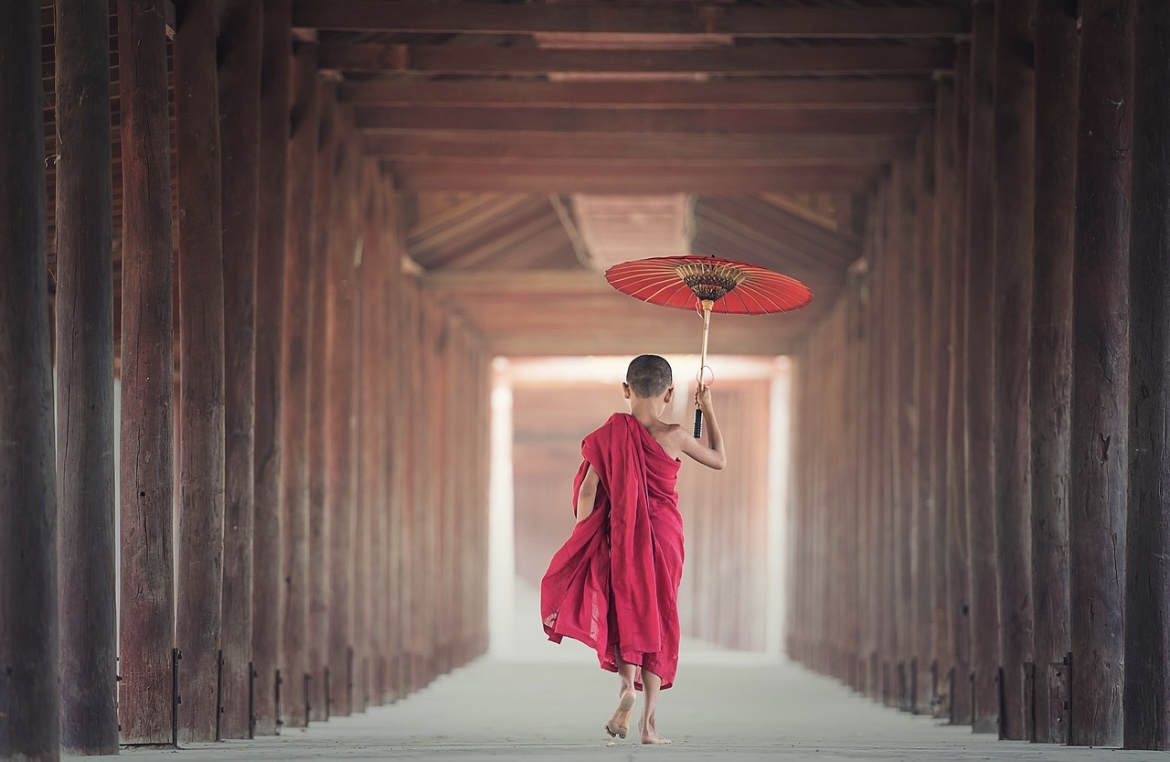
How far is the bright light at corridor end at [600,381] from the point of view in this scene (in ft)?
83.0

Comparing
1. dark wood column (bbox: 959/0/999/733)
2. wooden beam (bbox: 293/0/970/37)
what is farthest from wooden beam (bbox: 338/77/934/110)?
dark wood column (bbox: 959/0/999/733)

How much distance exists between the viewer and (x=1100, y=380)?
7582 mm

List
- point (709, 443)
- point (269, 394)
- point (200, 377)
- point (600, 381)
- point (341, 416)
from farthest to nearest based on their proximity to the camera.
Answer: point (600, 381) → point (341, 416) → point (269, 394) → point (200, 377) → point (709, 443)

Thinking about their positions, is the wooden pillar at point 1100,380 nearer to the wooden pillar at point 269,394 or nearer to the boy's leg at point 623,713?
the boy's leg at point 623,713

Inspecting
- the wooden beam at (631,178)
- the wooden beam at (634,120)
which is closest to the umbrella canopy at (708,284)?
the wooden beam at (634,120)

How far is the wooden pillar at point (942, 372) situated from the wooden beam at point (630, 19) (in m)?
1.04

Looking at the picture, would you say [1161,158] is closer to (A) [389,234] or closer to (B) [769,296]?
(B) [769,296]

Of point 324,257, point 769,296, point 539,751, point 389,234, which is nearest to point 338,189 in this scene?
point 324,257

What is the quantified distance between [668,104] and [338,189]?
246 centimetres

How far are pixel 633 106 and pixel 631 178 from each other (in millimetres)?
2082

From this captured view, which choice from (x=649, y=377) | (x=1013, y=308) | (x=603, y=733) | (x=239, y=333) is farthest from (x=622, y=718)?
(x=1013, y=308)

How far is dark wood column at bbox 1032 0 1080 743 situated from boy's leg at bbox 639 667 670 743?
195 cm

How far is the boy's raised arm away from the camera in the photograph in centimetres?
765

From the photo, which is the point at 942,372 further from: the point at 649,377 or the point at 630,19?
the point at 649,377
